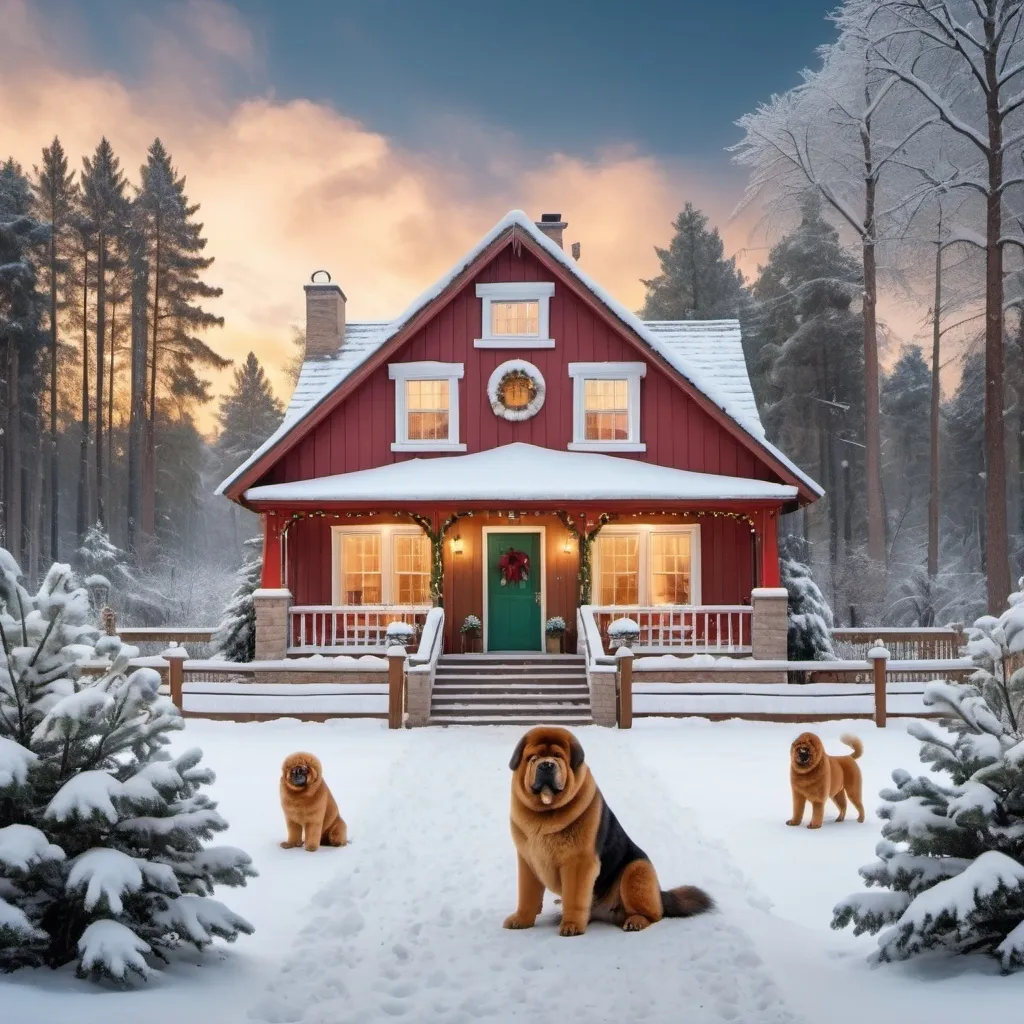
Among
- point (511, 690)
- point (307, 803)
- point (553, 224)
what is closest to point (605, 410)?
point (553, 224)

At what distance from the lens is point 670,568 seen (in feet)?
57.8

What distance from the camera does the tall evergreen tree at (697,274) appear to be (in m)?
37.1

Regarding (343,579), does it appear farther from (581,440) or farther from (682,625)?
(682,625)

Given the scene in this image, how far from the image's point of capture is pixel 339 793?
9047 mm

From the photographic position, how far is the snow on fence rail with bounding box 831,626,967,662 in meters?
17.8

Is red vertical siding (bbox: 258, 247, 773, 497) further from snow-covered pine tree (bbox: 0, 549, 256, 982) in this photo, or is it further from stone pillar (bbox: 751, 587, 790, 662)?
snow-covered pine tree (bbox: 0, 549, 256, 982)

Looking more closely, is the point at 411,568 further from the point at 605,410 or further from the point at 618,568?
the point at 605,410

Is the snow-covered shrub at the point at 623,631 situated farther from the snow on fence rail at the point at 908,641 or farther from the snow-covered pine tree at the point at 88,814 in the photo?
the snow-covered pine tree at the point at 88,814

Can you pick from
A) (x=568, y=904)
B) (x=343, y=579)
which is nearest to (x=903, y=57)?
(x=343, y=579)

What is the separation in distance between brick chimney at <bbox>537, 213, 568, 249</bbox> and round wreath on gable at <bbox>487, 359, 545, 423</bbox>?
4158 millimetres

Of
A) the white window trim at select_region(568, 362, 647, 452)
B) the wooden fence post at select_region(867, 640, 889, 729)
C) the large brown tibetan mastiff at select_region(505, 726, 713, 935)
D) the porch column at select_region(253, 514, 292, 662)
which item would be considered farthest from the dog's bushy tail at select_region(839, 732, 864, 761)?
the porch column at select_region(253, 514, 292, 662)

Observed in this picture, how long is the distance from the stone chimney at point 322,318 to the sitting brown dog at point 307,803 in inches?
583

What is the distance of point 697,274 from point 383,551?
24.1 m

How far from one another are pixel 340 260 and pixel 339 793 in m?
34.8
